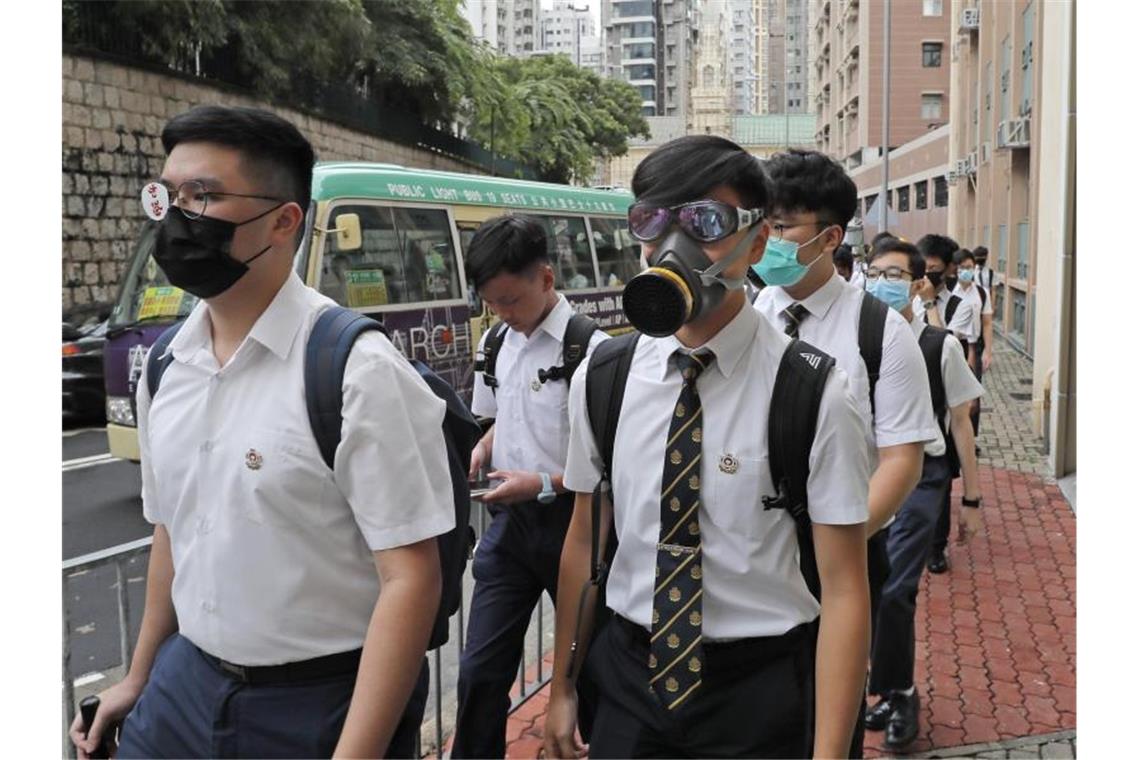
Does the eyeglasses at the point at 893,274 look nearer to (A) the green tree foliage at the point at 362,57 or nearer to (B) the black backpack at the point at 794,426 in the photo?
(B) the black backpack at the point at 794,426

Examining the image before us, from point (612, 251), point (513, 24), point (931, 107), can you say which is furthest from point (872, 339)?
point (513, 24)

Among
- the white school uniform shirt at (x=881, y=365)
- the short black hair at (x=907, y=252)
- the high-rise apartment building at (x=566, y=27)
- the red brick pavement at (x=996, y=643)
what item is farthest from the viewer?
the high-rise apartment building at (x=566, y=27)

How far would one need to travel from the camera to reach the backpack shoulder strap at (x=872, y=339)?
3.21m

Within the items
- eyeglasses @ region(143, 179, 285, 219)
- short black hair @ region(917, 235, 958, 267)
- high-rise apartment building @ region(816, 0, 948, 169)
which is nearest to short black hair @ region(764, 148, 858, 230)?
eyeglasses @ region(143, 179, 285, 219)

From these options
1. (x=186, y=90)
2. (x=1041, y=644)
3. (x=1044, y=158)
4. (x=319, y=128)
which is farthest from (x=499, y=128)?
(x=1041, y=644)

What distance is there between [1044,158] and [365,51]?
15.7 metres

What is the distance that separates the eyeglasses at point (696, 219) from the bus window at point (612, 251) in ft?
35.8

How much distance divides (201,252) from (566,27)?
157547 mm

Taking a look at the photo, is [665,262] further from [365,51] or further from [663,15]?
[663,15]

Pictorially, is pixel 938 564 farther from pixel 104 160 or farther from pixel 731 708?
pixel 104 160

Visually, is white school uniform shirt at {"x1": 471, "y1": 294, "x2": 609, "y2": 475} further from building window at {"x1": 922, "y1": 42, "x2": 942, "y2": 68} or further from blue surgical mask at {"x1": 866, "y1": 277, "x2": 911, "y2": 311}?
building window at {"x1": 922, "y1": 42, "x2": 942, "y2": 68}

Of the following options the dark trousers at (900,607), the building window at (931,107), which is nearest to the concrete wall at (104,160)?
the dark trousers at (900,607)

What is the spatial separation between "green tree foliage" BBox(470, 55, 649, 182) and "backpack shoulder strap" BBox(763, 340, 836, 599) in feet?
94.9

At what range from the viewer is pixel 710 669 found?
6.81 feet
